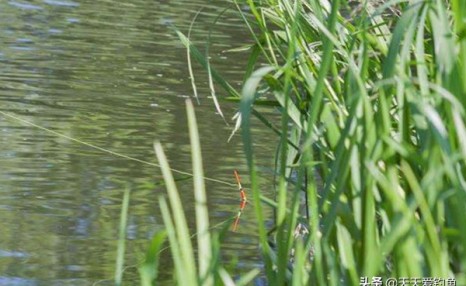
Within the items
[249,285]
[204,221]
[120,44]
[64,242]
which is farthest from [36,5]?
[204,221]

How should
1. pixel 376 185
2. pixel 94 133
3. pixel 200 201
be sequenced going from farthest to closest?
1. pixel 94 133
2. pixel 376 185
3. pixel 200 201

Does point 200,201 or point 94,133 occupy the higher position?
point 200,201

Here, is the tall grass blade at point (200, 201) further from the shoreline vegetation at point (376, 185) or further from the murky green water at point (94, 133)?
the murky green water at point (94, 133)

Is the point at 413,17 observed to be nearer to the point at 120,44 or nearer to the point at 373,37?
the point at 373,37

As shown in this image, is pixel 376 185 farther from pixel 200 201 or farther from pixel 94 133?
pixel 94 133

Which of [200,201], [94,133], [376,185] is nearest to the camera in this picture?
[200,201]

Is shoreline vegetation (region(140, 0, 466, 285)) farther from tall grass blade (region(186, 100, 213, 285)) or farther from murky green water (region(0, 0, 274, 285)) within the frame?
murky green water (region(0, 0, 274, 285))

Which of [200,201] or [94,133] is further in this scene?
[94,133]

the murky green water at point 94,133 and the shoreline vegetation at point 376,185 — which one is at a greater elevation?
→ the shoreline vegetation at point 376,185

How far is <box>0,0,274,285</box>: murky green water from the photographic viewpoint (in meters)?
3.71

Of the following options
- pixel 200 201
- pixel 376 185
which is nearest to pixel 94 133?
pixel 376 185

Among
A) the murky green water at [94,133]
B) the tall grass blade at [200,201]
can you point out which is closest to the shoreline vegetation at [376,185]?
the tall grass blade at [200,201]

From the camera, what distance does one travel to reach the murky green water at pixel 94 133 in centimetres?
371

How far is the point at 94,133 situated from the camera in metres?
5.13
